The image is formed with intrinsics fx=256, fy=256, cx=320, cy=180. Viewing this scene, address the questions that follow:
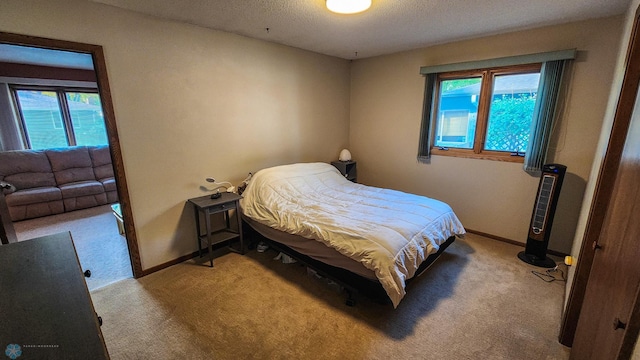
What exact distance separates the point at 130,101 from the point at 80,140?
4165 millimetres

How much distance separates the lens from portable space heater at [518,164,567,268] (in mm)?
2537

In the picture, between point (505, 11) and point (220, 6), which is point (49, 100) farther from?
point (505, 11)

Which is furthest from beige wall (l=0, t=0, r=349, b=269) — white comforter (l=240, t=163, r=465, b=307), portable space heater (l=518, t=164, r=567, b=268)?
portable space heater (l=518, t=164, r=567, b=268)

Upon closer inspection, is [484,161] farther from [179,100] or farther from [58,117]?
[58,117]

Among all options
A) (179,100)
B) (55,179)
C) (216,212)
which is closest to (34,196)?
(55,179)

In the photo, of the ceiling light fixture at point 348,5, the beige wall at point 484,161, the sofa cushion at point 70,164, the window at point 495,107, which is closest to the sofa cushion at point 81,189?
the sofa cushion at point 70,164

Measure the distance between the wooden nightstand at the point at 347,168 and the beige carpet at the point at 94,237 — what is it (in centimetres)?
299

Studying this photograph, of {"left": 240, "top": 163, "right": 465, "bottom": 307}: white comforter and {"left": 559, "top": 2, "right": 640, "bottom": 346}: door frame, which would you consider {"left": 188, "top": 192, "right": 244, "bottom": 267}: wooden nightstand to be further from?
{"left": 559, "top": 2, "right": 640, "bottom": 346}: door frame

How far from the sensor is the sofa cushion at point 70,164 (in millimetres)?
4371

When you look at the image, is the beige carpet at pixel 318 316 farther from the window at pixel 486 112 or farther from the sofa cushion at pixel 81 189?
the sofa cushion at pixel 81 189

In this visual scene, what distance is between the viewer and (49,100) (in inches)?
187

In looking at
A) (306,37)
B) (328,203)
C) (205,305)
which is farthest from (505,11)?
(205,305)

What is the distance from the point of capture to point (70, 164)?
14.8 feet

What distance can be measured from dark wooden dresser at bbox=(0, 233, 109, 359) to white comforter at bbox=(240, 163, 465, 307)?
58.3 inches
